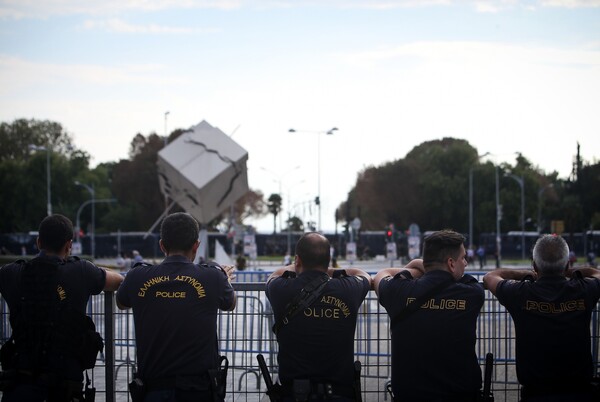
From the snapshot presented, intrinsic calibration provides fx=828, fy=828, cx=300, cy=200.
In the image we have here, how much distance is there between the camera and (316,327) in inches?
197

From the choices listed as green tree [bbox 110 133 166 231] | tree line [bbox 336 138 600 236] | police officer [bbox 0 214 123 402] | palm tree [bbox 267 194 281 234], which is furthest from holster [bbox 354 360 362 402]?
palm tree [bbox 267 194 281 234]

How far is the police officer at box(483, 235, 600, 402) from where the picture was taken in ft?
16.4

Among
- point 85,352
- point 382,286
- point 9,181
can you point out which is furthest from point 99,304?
point 9,181

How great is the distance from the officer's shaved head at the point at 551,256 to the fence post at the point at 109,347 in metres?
3.06

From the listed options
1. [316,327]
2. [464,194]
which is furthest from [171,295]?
[464,194]

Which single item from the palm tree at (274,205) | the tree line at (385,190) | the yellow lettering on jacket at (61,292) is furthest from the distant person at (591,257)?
the palm tree at (274,205)

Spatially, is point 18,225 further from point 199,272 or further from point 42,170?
point 199,272

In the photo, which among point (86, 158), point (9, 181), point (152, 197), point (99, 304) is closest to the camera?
point (99, 304)

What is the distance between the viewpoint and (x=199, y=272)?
16.7ft

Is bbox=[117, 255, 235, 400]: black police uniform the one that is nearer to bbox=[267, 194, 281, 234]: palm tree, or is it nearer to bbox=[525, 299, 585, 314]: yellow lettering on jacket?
bbox=[525, 299, 585, 314]: yellow lettering on jacket

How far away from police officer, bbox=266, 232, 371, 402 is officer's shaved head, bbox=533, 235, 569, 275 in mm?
1132

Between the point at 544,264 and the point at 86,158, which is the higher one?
the point at 86,158

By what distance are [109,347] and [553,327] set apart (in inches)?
125

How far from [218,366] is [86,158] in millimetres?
89145
